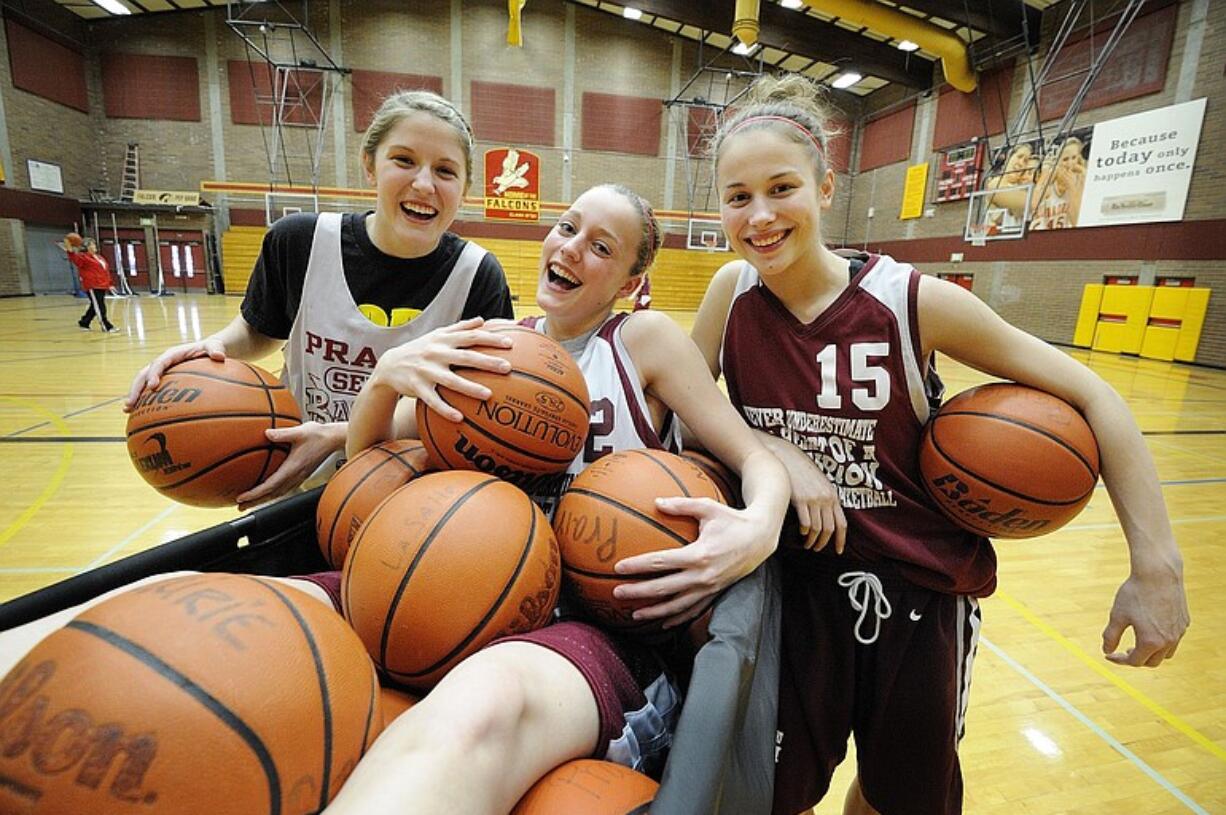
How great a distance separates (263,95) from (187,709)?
17.1 meters

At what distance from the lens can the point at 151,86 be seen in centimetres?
1429

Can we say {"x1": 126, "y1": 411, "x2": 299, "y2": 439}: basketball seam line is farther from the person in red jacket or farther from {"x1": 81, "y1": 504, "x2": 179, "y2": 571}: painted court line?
the person in red jacket

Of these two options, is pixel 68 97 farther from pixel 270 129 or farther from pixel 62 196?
pixel 270 129

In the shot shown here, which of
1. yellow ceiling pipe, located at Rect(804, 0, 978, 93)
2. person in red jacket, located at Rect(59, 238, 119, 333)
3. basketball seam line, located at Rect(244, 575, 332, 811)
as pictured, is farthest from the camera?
A: yellow ceiling pipe, located at Rect(804, 0, 978, 93)

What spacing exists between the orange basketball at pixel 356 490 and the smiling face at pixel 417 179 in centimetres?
68

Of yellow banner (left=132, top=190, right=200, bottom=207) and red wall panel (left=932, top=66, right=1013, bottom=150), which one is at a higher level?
red wall panel (left=932, top=66, right=1013, bottom=150)

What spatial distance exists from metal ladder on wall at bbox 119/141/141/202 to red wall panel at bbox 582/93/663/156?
34.6 ft

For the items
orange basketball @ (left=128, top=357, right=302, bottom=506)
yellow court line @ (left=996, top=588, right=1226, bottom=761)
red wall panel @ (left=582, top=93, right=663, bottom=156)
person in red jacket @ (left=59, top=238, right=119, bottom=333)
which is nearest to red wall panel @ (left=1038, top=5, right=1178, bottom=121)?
red wall panel @ (left=582, top=93, right=663, bottom=156)

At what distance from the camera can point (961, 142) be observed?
495 inches

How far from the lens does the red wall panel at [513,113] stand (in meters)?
14.4

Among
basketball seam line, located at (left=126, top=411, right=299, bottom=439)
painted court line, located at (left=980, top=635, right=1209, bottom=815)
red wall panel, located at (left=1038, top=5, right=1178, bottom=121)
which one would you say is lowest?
painted court line, located at (left=980, top=635, right=1209, bottom=815)

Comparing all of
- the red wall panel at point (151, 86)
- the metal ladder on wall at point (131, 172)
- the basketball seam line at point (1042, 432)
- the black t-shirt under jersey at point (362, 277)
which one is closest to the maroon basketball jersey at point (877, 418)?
the basketball seam line at point (1042, 432)

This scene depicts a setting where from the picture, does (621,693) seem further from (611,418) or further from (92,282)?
(92,282)

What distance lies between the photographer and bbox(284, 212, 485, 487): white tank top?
5.59ft
